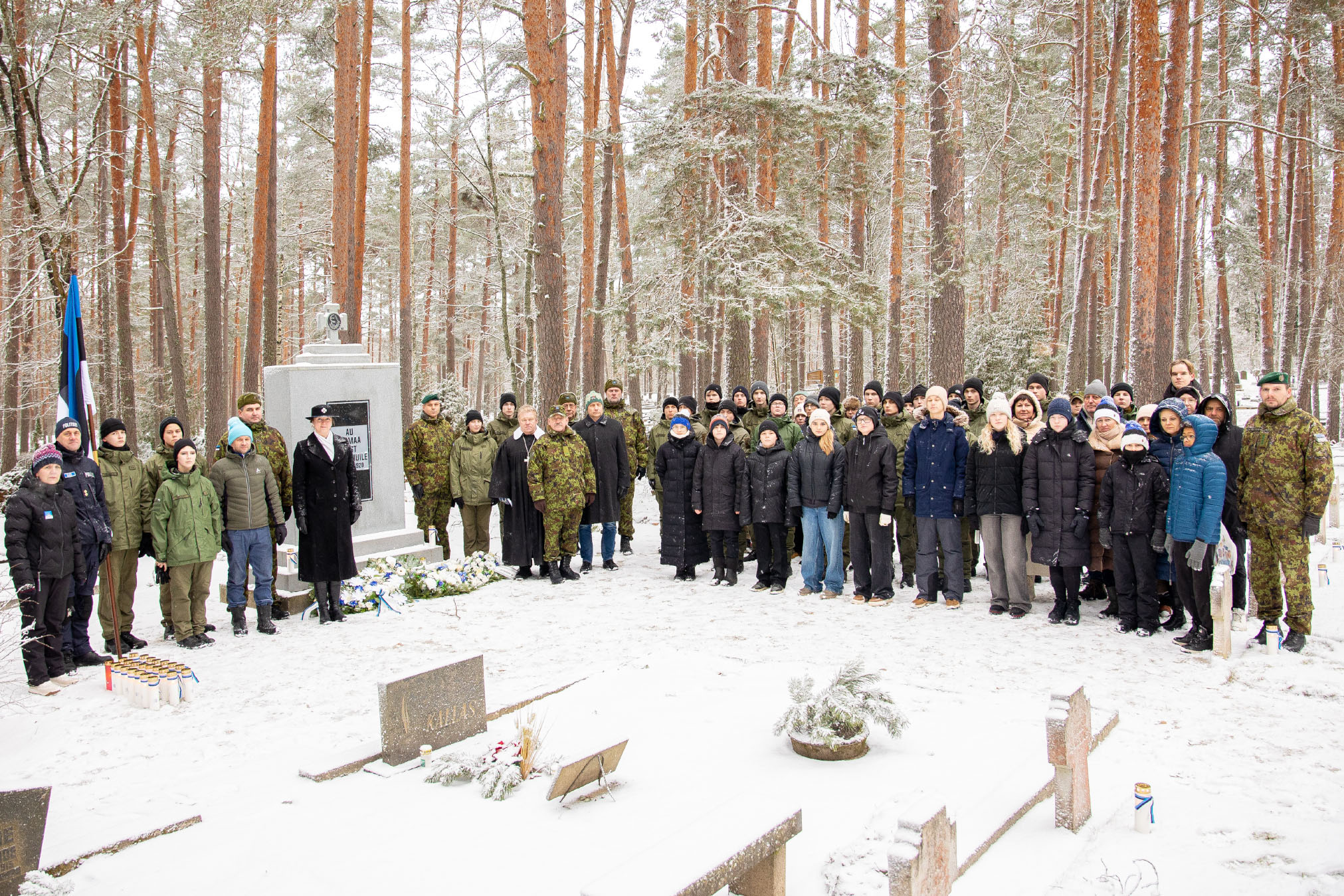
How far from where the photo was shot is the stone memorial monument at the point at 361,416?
907cm

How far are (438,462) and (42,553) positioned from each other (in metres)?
4.77

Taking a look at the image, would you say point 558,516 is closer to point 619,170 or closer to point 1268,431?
point 1268,431

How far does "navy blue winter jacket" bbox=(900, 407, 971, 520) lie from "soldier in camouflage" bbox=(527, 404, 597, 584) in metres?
3.60

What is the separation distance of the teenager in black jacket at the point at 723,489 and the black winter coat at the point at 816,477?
56 cm

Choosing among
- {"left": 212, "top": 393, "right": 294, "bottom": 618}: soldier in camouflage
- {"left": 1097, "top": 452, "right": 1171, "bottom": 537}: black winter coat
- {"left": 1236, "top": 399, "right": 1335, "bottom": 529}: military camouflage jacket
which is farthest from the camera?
{"left": 212, "top": 393, "right": 294, "bottom": 618}: soldier in camouflage

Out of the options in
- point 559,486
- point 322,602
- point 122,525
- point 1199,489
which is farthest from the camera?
point 559,486

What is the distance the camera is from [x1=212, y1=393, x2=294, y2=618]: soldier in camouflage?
835 centimetres

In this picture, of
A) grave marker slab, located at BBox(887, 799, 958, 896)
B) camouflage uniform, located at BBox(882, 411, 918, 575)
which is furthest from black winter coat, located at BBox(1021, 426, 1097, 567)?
grave marker slab, located at BBox(887, 799, 958, 896)

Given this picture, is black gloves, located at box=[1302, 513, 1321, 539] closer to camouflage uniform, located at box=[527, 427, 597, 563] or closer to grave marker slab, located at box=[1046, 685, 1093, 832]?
grave marker slab, located at box=[1046, 685, 1093, 832]

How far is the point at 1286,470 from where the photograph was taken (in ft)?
20.8

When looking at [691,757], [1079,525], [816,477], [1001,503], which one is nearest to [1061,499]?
[1079,525]

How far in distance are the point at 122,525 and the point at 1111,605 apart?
333 inches

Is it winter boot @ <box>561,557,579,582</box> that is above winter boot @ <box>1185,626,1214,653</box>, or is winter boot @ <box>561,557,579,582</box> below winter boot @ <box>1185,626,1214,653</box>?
below

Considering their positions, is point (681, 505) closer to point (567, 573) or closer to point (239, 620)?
point (567, 573)
